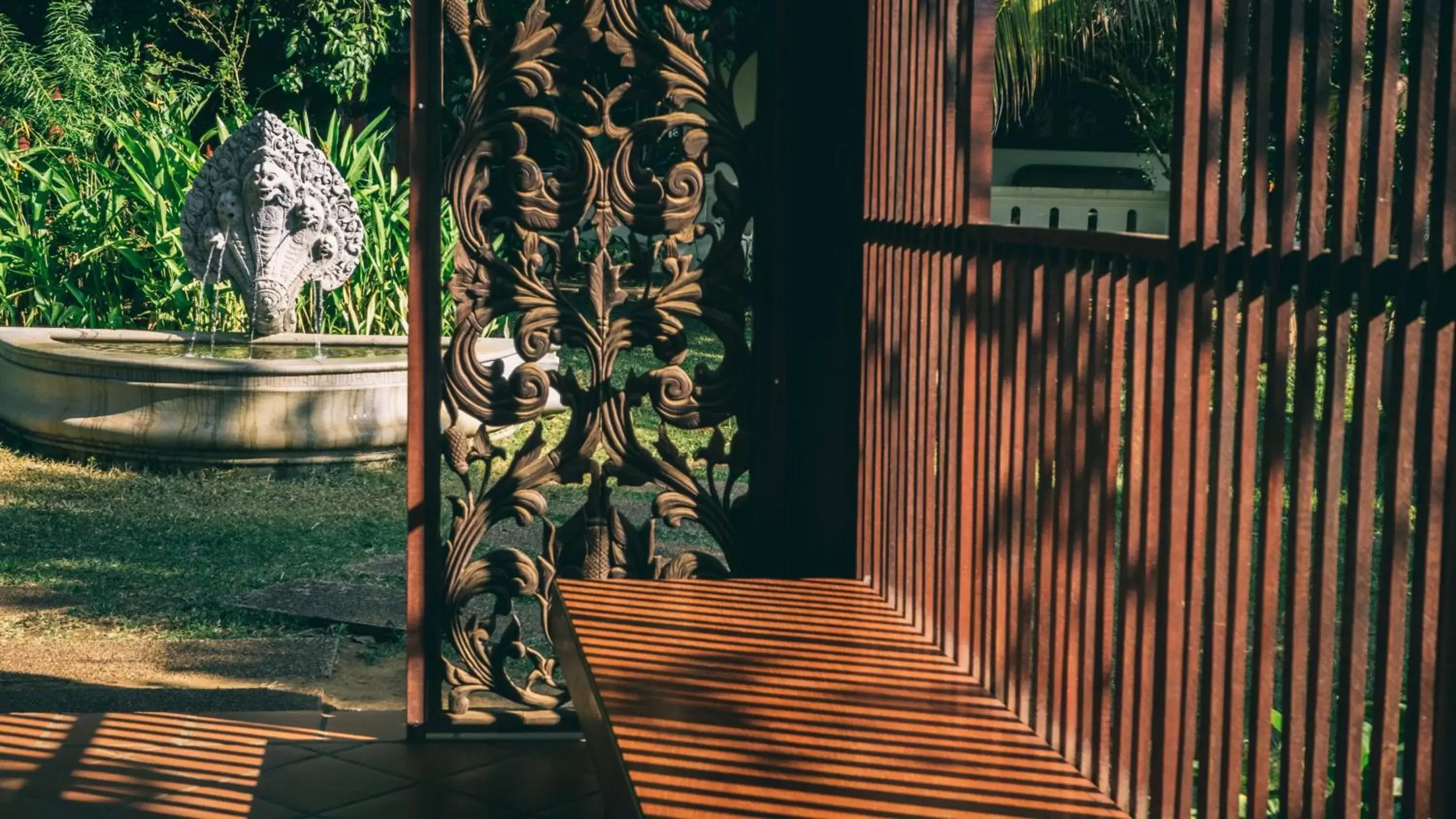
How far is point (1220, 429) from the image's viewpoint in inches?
77.4

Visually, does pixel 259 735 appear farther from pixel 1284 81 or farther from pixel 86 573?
pixel 1284 81

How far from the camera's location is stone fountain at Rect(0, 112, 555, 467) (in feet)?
28.0

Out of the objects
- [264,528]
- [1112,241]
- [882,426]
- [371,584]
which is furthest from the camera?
[264,528]

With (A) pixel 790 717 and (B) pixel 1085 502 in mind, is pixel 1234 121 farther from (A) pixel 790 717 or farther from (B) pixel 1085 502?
(A) pixel 790 717

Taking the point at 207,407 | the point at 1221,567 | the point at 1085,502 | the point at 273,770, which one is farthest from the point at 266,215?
the point at 1221,567

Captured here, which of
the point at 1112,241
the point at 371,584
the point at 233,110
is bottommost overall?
the point at 371,584

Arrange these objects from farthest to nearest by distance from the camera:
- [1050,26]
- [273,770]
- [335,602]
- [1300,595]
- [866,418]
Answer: [1050,26] < [335,602] < [273,770] < [866,418] < [1300,595]

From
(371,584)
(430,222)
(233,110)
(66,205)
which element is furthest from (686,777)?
(233,110)

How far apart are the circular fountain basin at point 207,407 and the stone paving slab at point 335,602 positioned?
2.24 m

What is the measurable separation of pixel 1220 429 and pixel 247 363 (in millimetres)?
7202

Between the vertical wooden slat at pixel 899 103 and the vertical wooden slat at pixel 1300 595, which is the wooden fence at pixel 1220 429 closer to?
the vertical wooden slat at pixel 1300 595

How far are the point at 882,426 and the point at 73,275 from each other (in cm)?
850

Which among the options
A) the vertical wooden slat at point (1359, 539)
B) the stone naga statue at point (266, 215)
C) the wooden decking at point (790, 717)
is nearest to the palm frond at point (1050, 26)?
the stone naga statue at point (266, 215)

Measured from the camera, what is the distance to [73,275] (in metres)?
10.8
